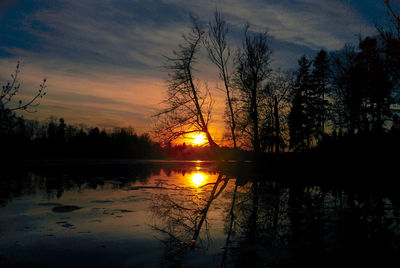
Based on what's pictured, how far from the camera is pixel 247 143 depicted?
25578 millimetres

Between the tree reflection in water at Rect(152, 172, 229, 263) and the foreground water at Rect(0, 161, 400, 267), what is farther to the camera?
the tree reflection in water at Rect(152, 172, 229, 263)

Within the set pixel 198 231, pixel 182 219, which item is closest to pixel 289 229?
pixel 198 231

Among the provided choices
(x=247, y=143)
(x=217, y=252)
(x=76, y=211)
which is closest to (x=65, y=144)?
(x=247, y=143)

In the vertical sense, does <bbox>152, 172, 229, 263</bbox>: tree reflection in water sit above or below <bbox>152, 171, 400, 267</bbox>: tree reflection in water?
below

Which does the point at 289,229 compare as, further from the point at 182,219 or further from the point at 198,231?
the point at 182,219

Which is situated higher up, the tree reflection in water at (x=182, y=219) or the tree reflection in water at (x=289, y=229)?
the tree reflection in water at (x=289, y=229)

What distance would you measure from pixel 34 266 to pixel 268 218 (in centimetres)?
542

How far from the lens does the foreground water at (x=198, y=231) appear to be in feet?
15.8

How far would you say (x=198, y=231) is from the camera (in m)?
6.54

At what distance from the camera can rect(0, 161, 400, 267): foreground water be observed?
4.80m

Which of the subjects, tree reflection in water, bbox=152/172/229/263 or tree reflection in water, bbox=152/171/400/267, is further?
tree reflection in water, bbox=152/172/229/263

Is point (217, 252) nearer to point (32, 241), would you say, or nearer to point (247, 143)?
point (32, 241)

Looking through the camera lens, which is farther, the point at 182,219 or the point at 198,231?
the point at 182,219

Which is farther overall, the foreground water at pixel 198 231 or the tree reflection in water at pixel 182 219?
the tree reflection in water at pixel 182 219
